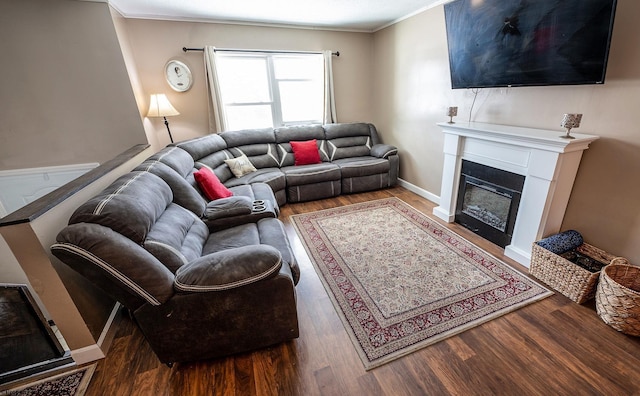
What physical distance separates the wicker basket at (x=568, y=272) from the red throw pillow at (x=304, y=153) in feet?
8.99

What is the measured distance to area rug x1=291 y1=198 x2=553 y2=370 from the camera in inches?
64.2

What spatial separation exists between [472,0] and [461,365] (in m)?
2.72

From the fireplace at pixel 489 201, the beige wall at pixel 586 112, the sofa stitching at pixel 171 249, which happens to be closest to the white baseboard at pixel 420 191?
the beige wall at pixel 586 112

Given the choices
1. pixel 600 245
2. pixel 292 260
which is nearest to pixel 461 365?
pixel 292 260

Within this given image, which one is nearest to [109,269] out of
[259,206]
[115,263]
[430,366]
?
[115,263]

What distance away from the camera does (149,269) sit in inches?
47.6

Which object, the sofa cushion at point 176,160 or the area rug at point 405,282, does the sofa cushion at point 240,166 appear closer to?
the sofa cushion at point 176,160

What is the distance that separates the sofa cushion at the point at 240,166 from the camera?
343 centimetres

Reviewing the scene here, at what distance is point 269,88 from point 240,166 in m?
1.39

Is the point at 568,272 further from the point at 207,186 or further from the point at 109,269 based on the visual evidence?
→ the point at 207,186

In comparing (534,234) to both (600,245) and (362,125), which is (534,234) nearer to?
(600,245)

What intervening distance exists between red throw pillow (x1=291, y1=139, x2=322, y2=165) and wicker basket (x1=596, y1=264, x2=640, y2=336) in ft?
10.2

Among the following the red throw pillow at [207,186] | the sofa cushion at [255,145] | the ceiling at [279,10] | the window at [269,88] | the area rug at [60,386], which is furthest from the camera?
the window at [269,88]

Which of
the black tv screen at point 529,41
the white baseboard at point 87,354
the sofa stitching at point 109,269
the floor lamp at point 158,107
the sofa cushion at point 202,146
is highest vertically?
the black tv screen at point 529,41
